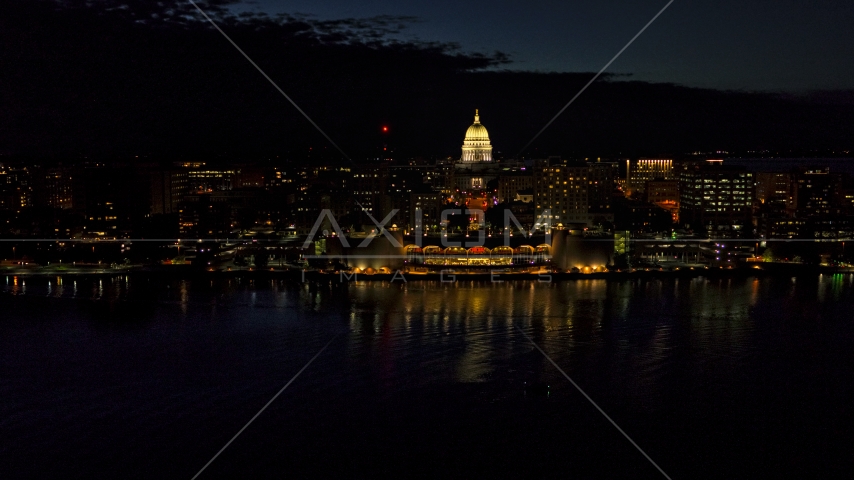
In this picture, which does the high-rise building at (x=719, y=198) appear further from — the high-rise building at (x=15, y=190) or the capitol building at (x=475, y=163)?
the high-rise building at (x=15, y=190)

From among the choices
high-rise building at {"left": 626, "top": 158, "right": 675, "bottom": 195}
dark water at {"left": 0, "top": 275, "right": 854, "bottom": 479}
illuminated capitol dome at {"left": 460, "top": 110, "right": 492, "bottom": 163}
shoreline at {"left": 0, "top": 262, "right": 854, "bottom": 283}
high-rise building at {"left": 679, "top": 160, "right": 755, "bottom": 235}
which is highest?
illuminated capitol dome at {"left": 460, "top": 110, "right": 492, "bottom": 163}

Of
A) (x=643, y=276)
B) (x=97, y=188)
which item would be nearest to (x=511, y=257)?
(x=643, y=276)

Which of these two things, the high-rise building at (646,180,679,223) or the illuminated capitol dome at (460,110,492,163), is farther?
the illuminated capitol dome at (460,110,492,163)

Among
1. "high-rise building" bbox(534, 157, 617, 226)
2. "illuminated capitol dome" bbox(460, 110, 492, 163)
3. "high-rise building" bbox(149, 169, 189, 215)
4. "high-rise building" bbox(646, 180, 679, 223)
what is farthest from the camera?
"illuminated capitol dome" bbox(460, 110, 492, 163)

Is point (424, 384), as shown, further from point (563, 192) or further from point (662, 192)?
point (662, 192)

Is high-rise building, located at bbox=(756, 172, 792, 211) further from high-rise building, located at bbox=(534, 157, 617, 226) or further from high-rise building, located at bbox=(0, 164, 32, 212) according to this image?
high-rise building, located at bbox=(0, 164, 32, 212)

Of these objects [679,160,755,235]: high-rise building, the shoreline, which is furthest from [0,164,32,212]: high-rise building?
[679,160,755,235]: high-rise building

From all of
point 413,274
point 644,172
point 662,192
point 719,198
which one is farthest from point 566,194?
point 644,172
